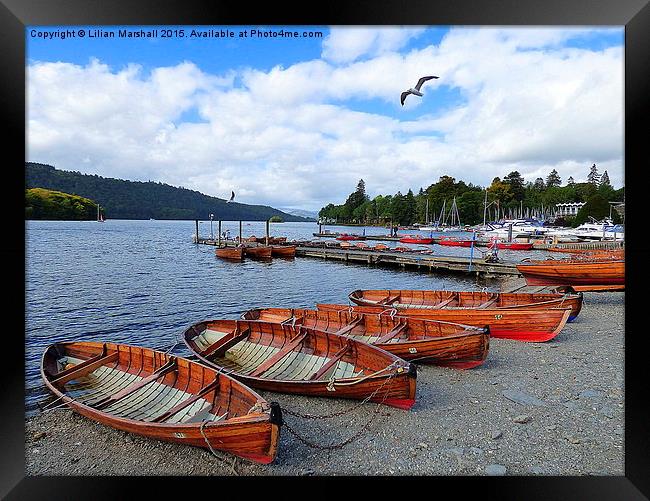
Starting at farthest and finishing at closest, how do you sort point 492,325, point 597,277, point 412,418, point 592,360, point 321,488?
point 597,277 → point 492,325 → point 592,360 → point 412,418 → point 321,488

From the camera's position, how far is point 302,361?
462cm

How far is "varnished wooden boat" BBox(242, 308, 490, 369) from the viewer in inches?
185

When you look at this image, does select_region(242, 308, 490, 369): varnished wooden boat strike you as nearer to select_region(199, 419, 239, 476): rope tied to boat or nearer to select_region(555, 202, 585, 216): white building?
select_region(199, 419, 239, 476): rope tied to boat

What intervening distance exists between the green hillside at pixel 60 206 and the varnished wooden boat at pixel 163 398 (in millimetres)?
3594


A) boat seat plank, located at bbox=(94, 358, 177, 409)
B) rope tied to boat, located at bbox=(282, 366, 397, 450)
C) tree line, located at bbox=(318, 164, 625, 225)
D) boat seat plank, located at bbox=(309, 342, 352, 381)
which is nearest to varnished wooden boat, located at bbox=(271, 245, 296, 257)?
tree line, located at bbox=(318, 164, 625, 225)

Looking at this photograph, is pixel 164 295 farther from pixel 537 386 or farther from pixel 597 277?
pixel 597 277

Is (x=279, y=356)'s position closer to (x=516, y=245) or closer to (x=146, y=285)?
(x=146, y=285)

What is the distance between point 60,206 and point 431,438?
8503 millimetres

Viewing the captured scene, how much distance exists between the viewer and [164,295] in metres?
10.1

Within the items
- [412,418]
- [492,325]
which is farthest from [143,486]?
[492,325]
